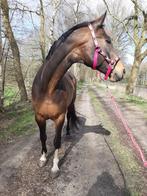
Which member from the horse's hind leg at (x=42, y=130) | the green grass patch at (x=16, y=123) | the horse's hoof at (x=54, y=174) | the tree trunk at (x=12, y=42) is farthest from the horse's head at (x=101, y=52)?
the tree trunk at (x=12, y=42)

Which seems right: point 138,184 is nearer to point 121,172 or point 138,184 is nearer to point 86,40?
point 121,172

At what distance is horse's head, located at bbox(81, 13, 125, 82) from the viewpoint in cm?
361

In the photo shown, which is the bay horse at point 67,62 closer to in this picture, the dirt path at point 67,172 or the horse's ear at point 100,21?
the horse's ear at point 100,21

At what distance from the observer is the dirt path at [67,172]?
3.96m

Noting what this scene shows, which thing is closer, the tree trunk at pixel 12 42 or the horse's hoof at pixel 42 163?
the horse's hoof at pixel 42 163

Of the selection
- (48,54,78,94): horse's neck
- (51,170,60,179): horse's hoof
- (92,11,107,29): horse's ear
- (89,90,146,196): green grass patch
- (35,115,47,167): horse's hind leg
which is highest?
(92,11,107,29): horse's ear

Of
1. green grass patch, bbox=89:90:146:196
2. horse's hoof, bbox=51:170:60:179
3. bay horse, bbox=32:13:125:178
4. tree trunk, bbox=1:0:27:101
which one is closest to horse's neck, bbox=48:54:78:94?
bay horse, bbox=32:13:125:178

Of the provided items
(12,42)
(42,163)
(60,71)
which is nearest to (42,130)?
(42,163)

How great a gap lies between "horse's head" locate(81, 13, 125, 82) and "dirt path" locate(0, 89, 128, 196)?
1733 mm

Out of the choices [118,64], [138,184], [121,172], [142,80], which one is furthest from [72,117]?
[142,80]

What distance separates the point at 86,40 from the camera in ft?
12.0

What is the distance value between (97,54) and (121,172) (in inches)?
87.3

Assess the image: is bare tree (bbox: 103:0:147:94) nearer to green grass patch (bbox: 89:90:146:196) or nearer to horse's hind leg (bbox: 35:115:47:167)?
green grass patch (bbox: 89:90:146:196)

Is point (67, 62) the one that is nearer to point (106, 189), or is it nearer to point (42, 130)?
point (42, 130)
